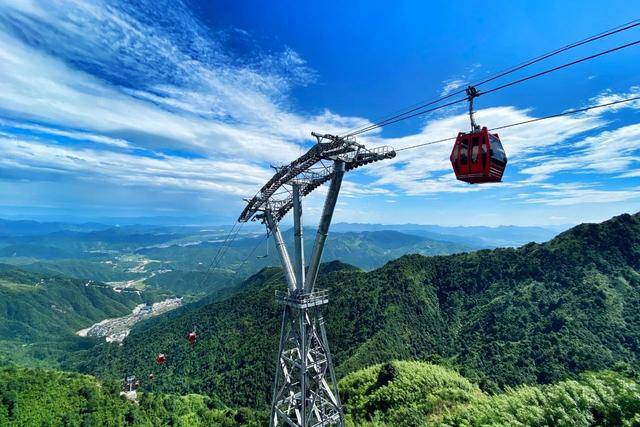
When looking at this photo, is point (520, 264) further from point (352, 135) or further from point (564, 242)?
point (352, 135)

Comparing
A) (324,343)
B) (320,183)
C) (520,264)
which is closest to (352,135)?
(320,183)

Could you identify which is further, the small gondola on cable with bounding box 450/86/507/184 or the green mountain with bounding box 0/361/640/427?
the green mountain with bounding box 0/361/640/427

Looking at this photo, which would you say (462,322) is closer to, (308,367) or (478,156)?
(308,367)

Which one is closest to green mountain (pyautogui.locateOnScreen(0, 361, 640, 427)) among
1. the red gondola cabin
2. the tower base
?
the tower base

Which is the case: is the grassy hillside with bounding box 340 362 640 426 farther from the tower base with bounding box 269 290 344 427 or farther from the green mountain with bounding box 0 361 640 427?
the tower base with bounding box 269 290 344 427

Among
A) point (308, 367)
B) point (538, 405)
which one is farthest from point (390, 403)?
point (538, 405)
